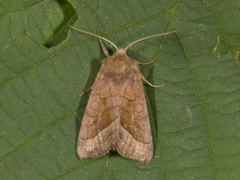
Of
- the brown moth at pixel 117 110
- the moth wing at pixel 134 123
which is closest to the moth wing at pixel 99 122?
the brown moth at pixel 117 110

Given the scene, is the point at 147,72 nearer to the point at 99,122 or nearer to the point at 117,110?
the point at 117,110

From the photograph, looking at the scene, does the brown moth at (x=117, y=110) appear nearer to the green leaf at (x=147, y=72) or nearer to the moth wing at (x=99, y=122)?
the moth wing at (x=99, y=122)

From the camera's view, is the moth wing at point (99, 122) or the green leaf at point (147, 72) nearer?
the green leaf at point (147, 72)

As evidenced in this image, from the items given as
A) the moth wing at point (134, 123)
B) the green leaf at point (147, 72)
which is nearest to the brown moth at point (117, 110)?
the moth wing at point (134, 123)

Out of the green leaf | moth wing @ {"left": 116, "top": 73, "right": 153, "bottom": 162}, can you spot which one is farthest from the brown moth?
the green leaf

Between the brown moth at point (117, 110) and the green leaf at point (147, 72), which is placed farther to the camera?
the brown moth at point (117, 110)

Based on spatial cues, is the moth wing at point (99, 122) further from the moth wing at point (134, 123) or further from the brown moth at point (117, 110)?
the moth wing at point (134, 123)

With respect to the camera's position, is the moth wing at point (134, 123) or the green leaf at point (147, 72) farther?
the moth wing at point (134, 123)

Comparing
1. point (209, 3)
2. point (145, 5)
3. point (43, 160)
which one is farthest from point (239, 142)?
point (43, 160)
